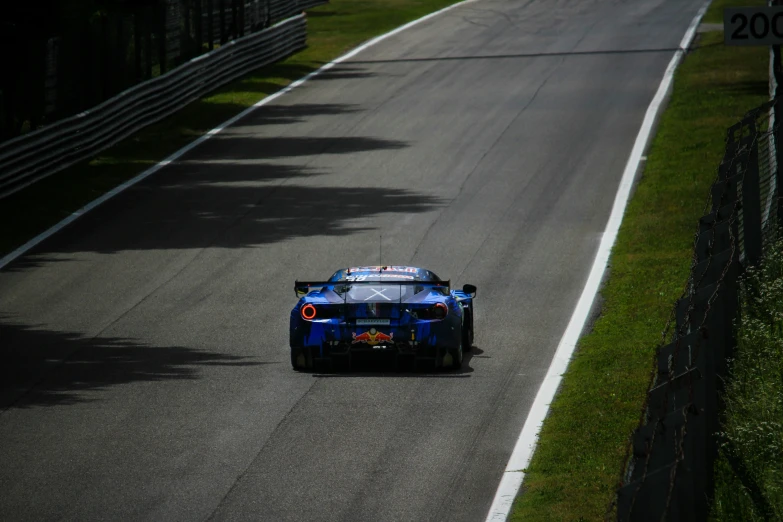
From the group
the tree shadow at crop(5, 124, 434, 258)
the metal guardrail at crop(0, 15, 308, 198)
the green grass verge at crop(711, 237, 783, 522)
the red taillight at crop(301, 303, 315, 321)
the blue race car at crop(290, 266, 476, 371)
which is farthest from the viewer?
the metal guardrail at crop(0, 15, 308, 198)

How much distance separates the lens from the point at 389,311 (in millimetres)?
13922

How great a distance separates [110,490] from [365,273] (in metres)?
5.31

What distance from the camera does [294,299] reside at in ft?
59.1

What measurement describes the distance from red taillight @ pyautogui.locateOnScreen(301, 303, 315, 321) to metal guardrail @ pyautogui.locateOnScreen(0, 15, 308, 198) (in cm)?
1216

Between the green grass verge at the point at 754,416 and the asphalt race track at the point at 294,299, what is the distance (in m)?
1.92

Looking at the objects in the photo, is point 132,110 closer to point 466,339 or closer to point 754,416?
point 466,339

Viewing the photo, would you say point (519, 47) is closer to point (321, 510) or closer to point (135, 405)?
point (135, 405)

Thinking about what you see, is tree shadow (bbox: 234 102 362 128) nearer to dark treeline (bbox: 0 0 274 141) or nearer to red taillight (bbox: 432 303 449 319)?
dark treeline (bbox: 0 0 274 141)

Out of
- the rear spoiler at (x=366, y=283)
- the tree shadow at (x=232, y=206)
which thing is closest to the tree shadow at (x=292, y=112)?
the tree shadow at (x=232, y=206)

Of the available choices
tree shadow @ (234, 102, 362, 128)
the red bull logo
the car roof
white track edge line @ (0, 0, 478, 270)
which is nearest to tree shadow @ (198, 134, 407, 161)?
white track edge line @ (0, 0, 478, 270)

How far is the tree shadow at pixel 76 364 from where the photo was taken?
13750 mm

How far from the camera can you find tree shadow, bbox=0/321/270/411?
45.1 ft

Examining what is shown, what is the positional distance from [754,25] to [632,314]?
146 inches

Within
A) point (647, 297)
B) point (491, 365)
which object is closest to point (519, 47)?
point (647, 297)
